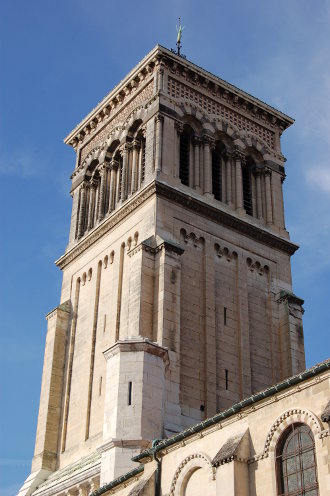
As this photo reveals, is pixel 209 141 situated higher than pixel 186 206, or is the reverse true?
pixel 209 141

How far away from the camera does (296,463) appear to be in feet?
75.7

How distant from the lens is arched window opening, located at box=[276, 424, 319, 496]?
22578 millimetres

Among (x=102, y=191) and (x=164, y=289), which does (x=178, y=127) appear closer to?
(x=102, y=191)

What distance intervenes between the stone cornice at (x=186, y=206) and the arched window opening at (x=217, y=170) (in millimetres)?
1843

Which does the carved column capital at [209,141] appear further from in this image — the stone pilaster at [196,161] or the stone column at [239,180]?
the stone column at [239,180]

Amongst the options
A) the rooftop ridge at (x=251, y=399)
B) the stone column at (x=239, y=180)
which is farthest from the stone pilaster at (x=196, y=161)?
the rooftop ridge at (x=251, y=399)

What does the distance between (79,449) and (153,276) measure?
861cm

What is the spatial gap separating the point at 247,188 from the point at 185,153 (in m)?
4.26

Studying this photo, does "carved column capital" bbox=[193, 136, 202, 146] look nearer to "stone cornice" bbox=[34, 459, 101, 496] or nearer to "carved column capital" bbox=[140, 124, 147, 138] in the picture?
"carved column capital" bbox=[140, 124, 147, 138]

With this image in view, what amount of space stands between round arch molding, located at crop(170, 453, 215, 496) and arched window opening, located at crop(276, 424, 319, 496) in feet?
10.1

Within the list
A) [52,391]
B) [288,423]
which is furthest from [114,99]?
[288,423]

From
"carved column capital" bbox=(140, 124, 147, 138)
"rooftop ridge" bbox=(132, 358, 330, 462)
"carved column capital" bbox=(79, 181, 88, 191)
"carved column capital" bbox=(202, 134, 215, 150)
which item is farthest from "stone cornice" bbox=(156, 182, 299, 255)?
"rooftop ridge" bbox=(132, 358, 330, 462)

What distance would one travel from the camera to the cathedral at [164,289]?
3431 cm

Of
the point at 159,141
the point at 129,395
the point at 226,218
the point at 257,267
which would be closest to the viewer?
the point at 129,395
